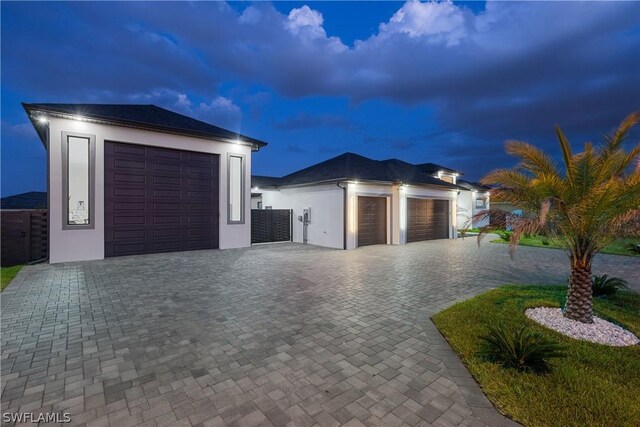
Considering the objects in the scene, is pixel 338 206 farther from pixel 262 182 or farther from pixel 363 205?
pixel 262 182

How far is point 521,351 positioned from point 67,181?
12.7 m

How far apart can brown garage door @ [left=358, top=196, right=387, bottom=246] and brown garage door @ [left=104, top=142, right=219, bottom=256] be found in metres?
6.96

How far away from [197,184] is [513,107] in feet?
110

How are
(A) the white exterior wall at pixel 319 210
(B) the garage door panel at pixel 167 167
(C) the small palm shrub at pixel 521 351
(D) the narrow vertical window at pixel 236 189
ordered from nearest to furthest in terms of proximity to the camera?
1. (C) the small palm shrub at pixel 521 351
2. (B) the garage door panel at pixel 167 167
3. (D) the narrow vertical window at pixel 236 189
4. (A) the white exterior wall at pixel 319 210

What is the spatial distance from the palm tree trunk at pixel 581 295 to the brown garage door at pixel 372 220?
9546 millimetres

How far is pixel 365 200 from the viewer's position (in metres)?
14.0

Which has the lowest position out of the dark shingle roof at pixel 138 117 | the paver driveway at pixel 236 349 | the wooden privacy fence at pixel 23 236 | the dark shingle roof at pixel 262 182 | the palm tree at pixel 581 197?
the paver driveway at pixel 236 349

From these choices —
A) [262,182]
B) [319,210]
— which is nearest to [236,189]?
[319,210]

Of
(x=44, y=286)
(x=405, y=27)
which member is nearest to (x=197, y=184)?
(x=44, y=286)

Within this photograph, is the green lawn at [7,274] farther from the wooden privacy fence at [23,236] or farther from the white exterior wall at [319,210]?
the white exterior wall at [319,210]

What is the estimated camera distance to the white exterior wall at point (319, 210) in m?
13.4

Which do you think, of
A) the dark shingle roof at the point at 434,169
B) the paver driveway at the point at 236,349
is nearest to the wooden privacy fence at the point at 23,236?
the paver driveway at the point at 236,349

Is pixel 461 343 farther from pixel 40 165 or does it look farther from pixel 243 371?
pixel 40 165

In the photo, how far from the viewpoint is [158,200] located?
1090 cm
